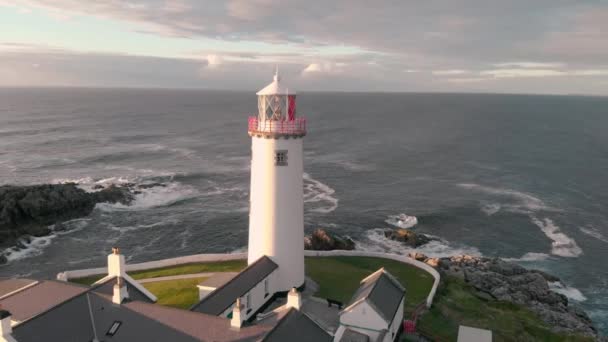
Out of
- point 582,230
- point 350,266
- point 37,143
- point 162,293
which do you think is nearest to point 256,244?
point 162,293

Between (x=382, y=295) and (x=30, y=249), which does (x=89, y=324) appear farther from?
(x=30, y=249)

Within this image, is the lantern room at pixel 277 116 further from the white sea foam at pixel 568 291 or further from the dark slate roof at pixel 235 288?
the white sea foam at pixel 568 291

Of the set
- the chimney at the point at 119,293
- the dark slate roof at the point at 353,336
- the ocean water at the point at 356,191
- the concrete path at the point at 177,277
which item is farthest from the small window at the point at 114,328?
the ocean water at the point at 356,191

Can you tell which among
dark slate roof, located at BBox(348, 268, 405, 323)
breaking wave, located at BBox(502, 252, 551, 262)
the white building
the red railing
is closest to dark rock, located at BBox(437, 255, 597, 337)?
breaking wave, located at BBox(502, 252, 551, 262)

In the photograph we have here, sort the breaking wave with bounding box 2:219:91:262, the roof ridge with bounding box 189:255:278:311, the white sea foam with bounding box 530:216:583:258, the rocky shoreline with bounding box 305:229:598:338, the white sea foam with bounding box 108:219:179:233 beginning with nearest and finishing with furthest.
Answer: the roof ridge with bounding box 189:255:278:311 → the rocky shoreline with bounding box 305:229:598:338 → the breaking wave with bounding box 2:219:91:262 → the white sea foam with bounding box 530:216:583:258 → the white sea foam with bounding box 108:219:179:233

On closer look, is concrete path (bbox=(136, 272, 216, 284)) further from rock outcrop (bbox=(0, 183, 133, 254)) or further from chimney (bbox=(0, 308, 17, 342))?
rock outcrop (bbox=(0, 183, 133, 254))

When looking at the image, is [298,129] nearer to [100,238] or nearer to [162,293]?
[162,293]
